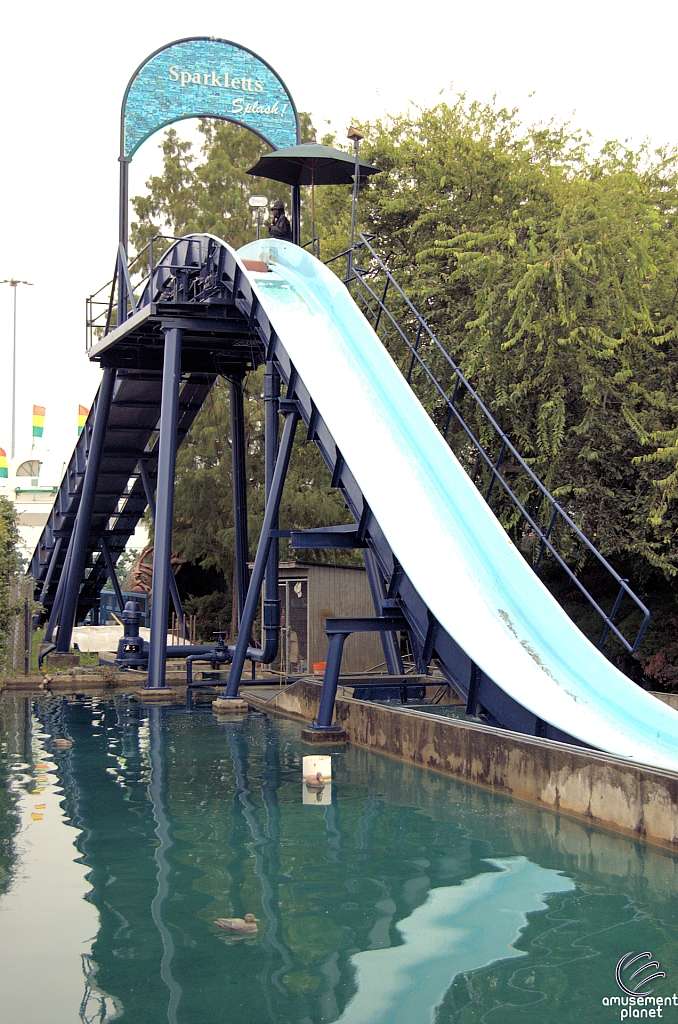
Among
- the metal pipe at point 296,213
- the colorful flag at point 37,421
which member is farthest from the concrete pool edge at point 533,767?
the colorful flag at point 37,421

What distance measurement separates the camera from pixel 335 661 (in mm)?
12117

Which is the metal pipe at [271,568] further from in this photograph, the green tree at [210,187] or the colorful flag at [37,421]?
the colorful flag at [37,421]

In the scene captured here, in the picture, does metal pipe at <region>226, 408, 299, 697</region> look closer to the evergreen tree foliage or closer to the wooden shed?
the evergreen tree foliage

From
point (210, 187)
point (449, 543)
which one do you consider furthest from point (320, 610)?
point (210, 187)

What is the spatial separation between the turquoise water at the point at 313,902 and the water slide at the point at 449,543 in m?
1.28

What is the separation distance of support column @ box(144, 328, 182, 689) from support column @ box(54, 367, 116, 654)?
315cm

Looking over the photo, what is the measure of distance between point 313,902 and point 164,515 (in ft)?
35.7

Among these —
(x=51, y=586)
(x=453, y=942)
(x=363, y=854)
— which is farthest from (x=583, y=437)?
(x=51, y=586)

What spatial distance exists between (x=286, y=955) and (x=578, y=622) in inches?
604

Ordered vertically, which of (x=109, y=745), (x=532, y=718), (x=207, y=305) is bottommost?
(x=109, y=745)

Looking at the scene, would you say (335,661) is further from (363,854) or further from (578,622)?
(578,622)

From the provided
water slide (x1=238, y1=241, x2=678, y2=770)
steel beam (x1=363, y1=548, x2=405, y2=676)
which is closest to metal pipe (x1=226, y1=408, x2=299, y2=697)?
water slide (x1=238, y1=241, x2=678, y2=770)

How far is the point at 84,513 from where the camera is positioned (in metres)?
21.1

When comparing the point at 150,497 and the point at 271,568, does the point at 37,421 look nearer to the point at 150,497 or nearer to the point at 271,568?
the point at 150,497
